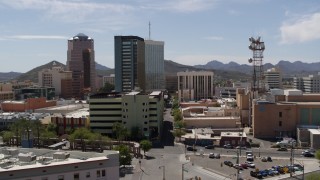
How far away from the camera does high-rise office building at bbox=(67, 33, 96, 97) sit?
461ft

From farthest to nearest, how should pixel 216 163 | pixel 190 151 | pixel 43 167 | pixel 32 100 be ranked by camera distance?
pixel 32 100 → pixel 190 151 → pixel 216 163 → pixel 43 167

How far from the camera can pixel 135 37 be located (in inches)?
4031

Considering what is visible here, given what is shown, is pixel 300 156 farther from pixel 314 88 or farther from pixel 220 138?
pixel 314 88

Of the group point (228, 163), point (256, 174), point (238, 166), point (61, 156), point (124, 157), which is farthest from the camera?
point (228, 163)

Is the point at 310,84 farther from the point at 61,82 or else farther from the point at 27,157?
the point at 27,157

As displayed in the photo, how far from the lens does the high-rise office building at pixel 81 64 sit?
140625mm

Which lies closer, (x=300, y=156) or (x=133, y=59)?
(x=300, y=156)

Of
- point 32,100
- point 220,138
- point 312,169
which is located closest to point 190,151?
point 220,138

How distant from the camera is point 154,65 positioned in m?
125

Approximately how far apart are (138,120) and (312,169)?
81.4 feet

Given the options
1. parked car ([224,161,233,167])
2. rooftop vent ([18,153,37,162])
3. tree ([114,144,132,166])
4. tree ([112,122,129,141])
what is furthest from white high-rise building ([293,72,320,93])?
rooftop vent ([18,153,37,162])

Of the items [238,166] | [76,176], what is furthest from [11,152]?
[238,166]

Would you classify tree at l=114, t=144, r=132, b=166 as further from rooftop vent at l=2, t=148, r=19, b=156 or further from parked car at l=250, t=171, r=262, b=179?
rooftop vent at l=2, t=148, r=19, b=156

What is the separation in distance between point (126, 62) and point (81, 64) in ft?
212
